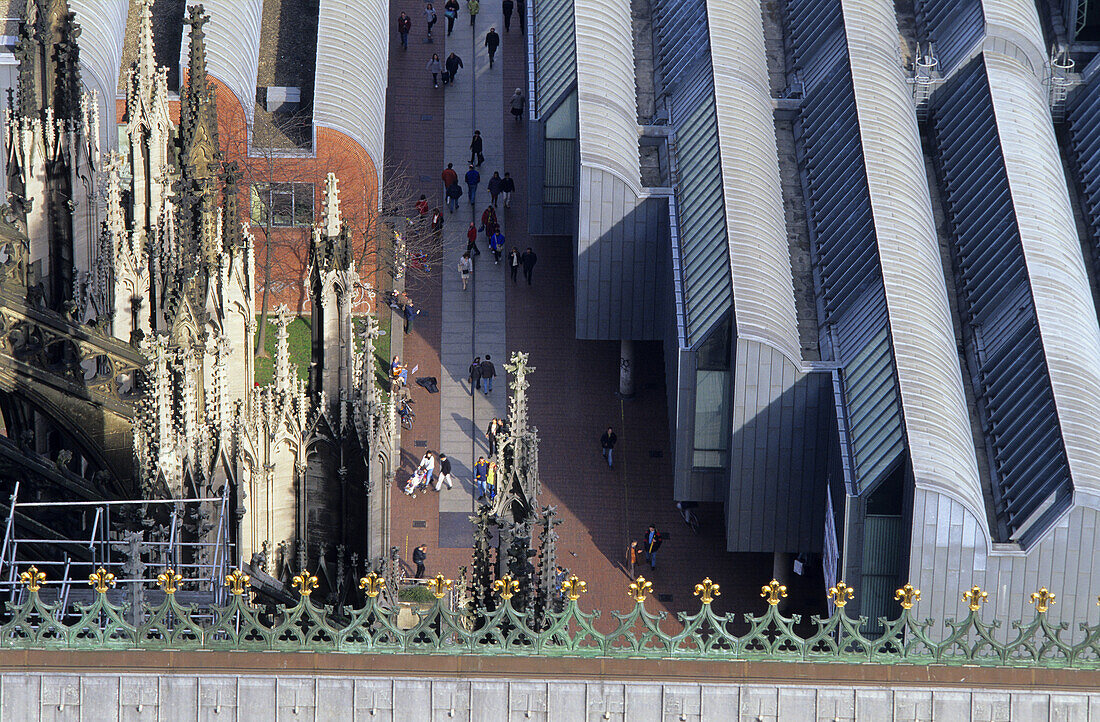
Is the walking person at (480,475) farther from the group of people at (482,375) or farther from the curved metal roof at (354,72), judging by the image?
the curved metal roof at (354,72)

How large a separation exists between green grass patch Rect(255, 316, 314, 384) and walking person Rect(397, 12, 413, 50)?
19.8 m

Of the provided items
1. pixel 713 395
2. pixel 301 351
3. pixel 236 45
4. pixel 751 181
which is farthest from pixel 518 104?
pixel 713 395

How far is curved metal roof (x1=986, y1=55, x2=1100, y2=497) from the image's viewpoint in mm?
72875

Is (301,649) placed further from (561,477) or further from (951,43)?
(951,43)

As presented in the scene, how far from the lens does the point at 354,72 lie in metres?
96.6

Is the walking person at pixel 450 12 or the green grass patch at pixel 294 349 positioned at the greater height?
the walking person at pixel 450 12

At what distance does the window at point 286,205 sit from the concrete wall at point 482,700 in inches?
2016

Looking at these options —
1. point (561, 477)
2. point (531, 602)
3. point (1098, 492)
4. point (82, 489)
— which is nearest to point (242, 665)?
point (531, 602)

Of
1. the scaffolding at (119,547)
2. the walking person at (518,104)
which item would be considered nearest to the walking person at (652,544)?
the walking person at (518,104)

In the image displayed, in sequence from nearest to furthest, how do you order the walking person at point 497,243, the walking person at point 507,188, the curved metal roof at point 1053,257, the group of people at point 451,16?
the curved metal roof at point 1053,257, the walking person at point 497,243, the walking person at point 507,188, the group of people at point 451,16

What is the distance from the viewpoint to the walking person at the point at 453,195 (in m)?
97.2

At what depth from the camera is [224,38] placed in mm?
95000

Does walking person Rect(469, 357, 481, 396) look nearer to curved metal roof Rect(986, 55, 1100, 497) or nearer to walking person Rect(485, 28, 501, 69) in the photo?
curved metal roof Rect(986, 55, 1100, 497)

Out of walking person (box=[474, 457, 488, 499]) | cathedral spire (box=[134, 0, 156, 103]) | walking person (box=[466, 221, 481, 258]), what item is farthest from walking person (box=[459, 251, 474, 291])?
cathedral spire (box=[134, 0, 156, 103])
